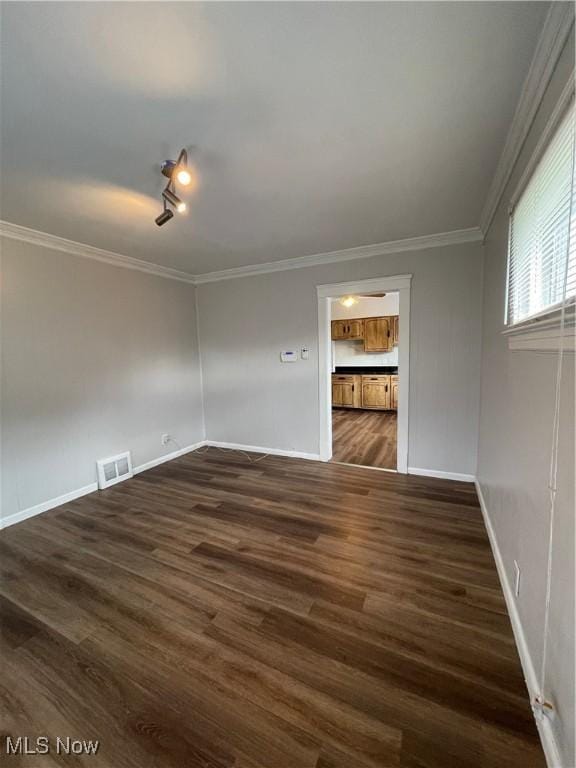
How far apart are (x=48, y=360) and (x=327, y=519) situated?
3.02 meters

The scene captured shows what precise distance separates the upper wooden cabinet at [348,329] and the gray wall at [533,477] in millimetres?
4540

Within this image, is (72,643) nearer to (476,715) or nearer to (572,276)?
(476,715)

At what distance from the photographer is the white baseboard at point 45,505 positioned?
2676 mm

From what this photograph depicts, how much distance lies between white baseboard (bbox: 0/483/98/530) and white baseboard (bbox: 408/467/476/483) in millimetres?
3584

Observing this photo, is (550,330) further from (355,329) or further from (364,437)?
(355,329)

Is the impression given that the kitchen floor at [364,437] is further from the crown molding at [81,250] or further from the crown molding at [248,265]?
the crown molding at [81,250]

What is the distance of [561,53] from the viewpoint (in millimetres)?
1077

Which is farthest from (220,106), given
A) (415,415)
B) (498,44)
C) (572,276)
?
(415,415)

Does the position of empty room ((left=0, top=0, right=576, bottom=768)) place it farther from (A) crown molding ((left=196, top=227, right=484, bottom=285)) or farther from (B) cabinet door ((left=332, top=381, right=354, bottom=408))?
(B) cabinet door ((left=332, top=381, right=354, bottom=408))

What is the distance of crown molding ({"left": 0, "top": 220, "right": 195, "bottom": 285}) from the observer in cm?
262

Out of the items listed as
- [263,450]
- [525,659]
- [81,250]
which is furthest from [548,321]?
[81,250]

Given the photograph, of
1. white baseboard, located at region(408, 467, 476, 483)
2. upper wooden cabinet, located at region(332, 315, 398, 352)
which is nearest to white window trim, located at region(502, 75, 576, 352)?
white baseboard, located at region(408, 467, 476, 483)

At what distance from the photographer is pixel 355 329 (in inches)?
277

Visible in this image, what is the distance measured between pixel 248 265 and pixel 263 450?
2551mm
